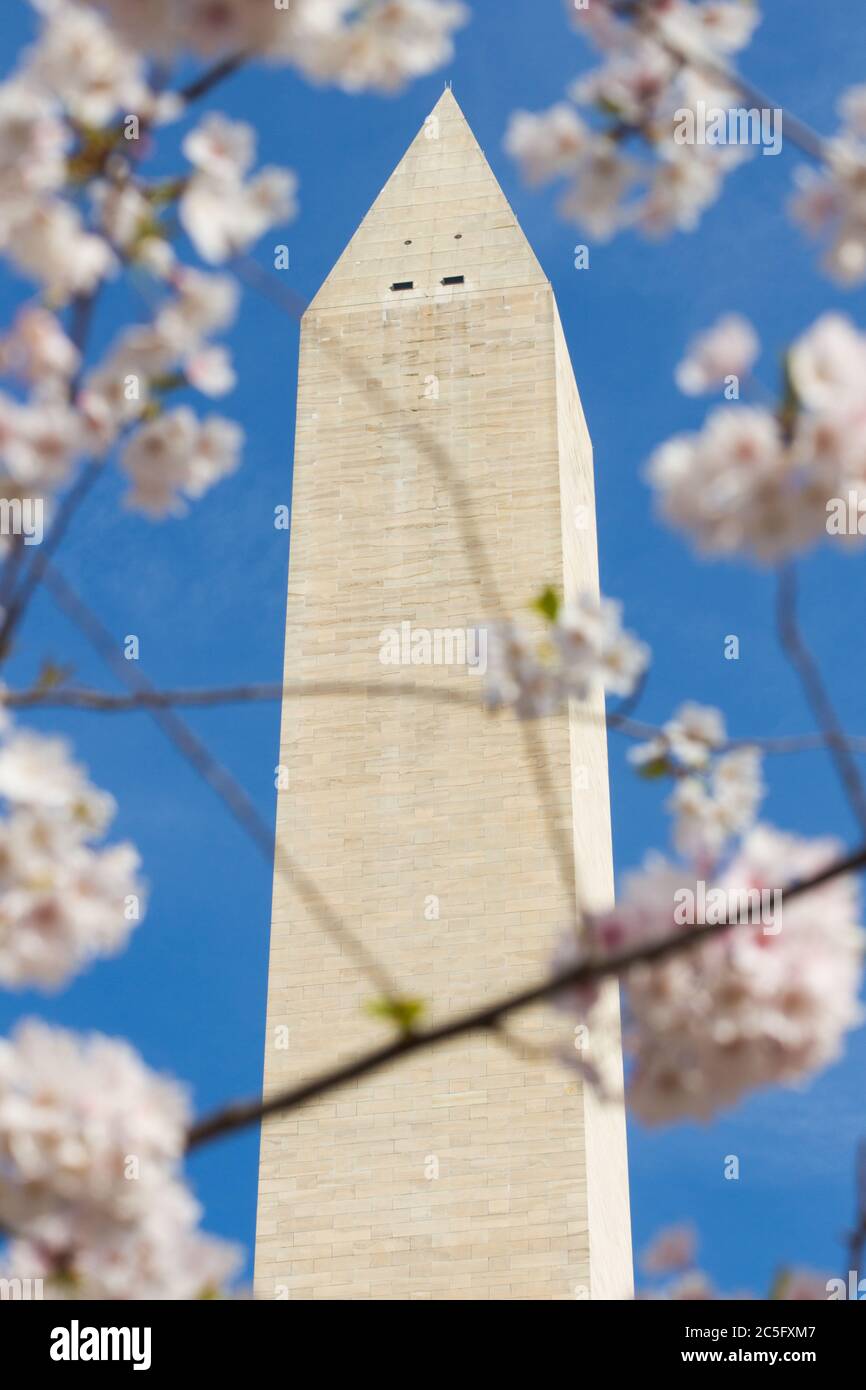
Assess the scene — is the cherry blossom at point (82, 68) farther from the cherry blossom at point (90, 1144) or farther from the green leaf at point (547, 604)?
the cherry blossom at point (90, 1144)

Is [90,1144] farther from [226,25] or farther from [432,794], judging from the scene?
[432,794]

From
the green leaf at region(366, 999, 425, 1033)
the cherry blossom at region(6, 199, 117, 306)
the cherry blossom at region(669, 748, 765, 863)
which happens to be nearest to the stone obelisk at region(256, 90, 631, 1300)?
the cherry blossom at region(669, 748, 765, 863)

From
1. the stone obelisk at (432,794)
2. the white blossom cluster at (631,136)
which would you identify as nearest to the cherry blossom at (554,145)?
the white blossom cluster at (631,136)

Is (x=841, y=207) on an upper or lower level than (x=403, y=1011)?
upper

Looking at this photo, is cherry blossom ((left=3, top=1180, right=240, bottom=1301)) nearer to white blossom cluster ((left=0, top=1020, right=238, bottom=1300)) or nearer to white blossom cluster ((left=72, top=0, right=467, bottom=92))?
white blossom cluster ((left=0, top=1020, right=238, bottom=1300))

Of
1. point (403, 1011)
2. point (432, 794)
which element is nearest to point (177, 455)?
point (403, 1011)
